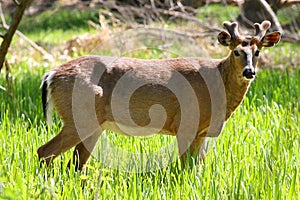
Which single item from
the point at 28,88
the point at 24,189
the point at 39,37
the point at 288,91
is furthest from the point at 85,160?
the point at 39,37

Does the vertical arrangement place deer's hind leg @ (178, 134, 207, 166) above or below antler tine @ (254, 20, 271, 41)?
below

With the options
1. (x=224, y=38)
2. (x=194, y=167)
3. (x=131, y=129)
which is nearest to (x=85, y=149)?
(x=131, y=129)

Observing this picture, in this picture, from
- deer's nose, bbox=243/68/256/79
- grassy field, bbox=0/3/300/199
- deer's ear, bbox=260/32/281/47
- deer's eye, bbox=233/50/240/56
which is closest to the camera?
grassy field, bbox=0/3/300/199

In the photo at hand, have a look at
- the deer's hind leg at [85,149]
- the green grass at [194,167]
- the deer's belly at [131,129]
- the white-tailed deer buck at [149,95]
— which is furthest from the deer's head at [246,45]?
the deer's hind leg at [85,149]

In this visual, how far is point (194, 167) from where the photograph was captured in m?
4.07

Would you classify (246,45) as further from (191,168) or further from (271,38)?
(191,168)

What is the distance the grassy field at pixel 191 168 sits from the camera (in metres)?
3.59

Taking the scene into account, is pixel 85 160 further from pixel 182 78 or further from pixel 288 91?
pixel 288 91

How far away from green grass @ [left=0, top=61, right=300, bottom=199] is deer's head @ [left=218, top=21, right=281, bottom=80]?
1.87 ft

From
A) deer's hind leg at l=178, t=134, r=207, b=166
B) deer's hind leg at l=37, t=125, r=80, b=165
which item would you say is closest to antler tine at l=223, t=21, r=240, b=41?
deer's hind leg at l=178, t=134, r=207, b=166

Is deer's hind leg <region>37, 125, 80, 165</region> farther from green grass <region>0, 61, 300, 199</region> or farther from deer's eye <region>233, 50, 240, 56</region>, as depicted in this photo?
deer's eye <region>233, 50, 240, 56</region>

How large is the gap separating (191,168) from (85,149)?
2.70ft

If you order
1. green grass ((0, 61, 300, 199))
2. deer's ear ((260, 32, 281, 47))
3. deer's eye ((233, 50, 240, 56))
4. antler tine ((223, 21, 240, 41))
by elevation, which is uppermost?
antler tine ((223, 21, 240, 41))

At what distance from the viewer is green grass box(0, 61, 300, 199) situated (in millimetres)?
3594
